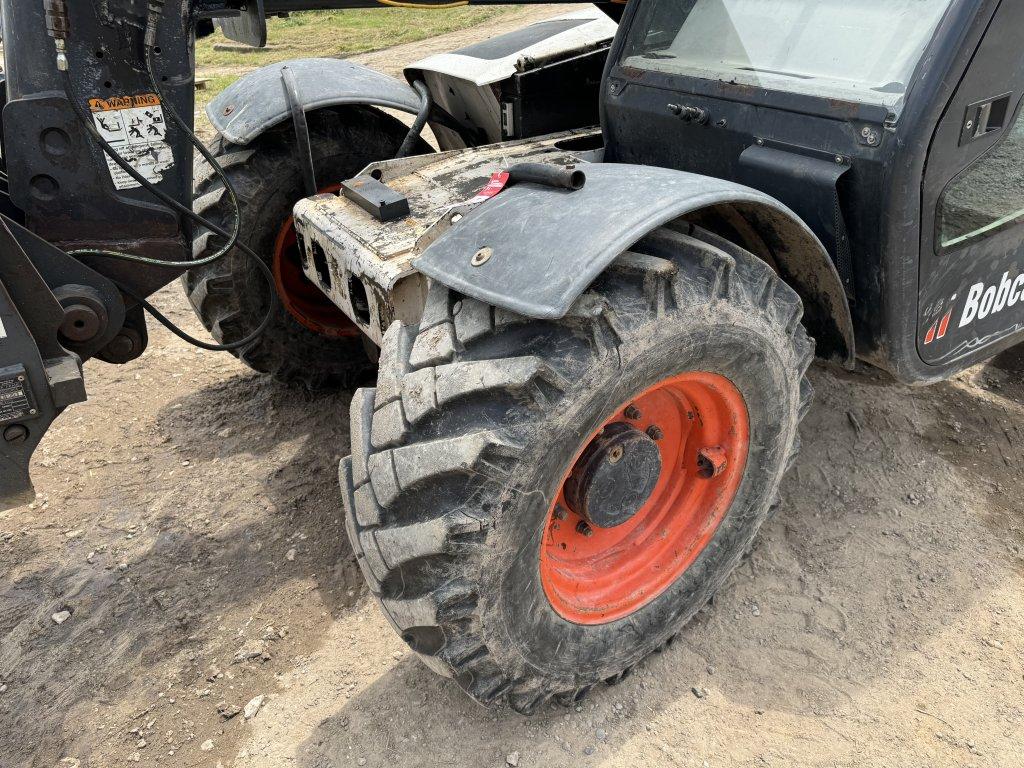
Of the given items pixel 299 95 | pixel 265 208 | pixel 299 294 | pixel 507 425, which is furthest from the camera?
pixel 299 294

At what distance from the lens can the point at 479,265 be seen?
1.85 metres

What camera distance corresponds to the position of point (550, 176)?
202cm

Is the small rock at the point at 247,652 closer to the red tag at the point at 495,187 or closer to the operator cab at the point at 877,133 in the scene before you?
the red tag at the point at 495,187

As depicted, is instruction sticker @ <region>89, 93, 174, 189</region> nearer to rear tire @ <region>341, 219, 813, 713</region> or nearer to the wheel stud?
rear tire @ <region>341, 219, 813, 713</region>

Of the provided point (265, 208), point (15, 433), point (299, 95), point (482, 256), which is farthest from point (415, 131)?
point (15, 433)

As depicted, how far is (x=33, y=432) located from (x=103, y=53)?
3.15ft

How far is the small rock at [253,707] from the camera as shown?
236cm

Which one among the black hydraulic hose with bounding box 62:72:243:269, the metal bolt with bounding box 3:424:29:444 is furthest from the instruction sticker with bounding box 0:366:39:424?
the black hydraulic hose with bounding box 62:72:243:269

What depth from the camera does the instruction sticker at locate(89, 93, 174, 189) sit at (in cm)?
211

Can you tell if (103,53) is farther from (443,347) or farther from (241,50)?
(241,50)

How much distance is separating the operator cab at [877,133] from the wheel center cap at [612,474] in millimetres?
697

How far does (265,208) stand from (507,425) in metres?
1.82

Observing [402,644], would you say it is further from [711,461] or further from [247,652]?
[711,461]

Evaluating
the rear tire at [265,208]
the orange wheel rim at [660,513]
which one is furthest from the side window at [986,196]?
the rear tire at [265,208]
